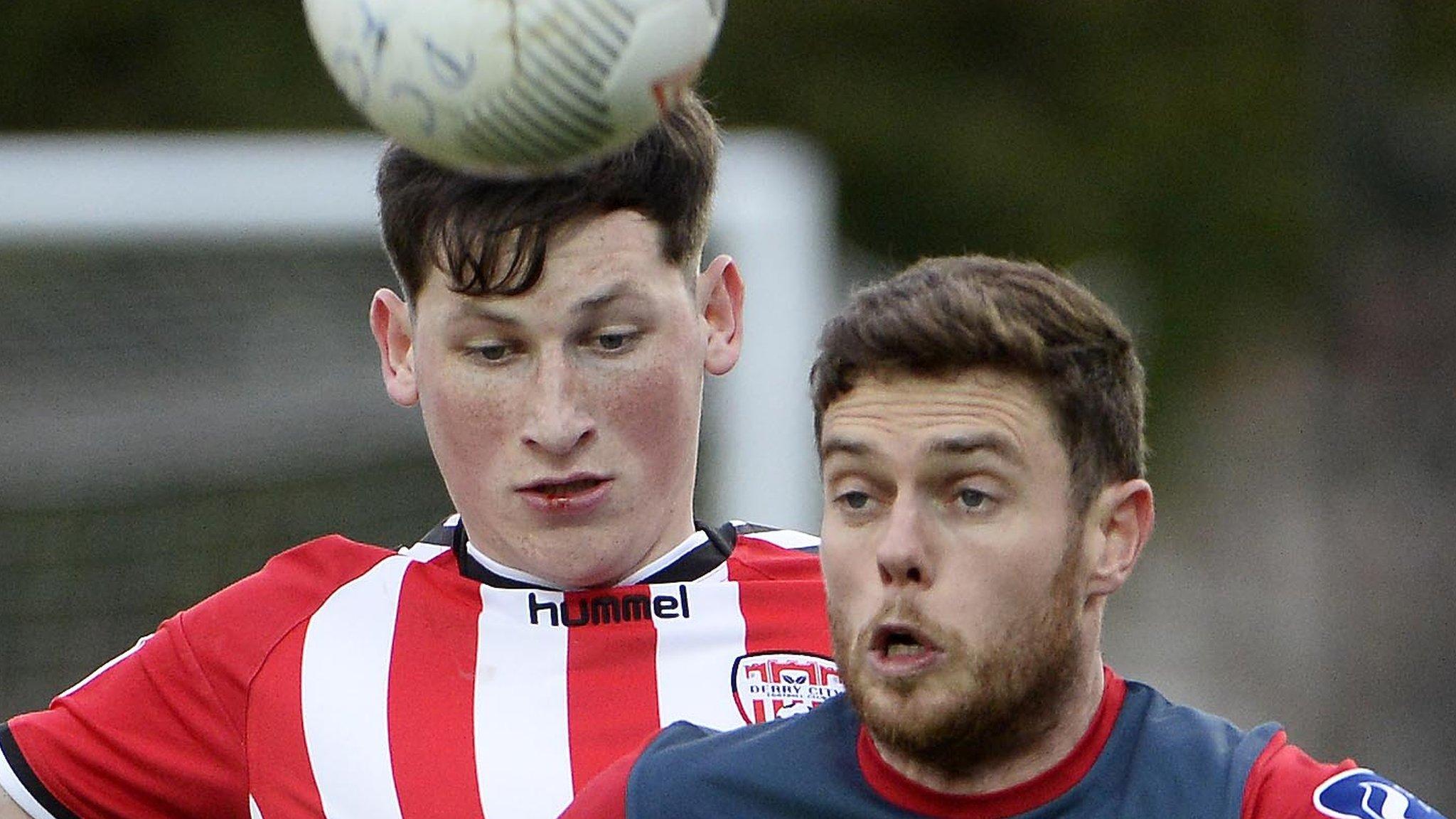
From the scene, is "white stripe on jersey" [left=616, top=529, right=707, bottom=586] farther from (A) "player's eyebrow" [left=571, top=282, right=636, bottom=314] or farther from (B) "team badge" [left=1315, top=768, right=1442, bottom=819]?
(B) "team badge" [left=1315, top=768, right=1442, bottom=819]

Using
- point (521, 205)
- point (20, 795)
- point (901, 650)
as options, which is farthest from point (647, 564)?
point (20, 795)

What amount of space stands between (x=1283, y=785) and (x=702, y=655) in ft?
3.52

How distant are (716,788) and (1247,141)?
47.8ft

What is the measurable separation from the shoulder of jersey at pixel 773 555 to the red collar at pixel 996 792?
86cm

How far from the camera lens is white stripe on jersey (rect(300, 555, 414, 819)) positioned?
3.38 meters

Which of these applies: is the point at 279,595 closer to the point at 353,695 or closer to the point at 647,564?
the point at 353,695

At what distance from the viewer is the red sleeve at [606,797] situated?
2.86 m

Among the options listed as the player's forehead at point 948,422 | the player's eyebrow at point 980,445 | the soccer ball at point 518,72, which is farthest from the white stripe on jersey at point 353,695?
the player's eyebrow at point 980,445

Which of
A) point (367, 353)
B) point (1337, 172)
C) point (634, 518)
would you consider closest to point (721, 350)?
point (634, 518)

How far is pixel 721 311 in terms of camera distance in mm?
3693

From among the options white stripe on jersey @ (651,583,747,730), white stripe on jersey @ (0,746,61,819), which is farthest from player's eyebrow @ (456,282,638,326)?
white stripe on jersey @ (0,746,61,819)

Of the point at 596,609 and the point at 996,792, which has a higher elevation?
the point at 596,609

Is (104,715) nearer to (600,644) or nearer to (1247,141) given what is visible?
(600,644)

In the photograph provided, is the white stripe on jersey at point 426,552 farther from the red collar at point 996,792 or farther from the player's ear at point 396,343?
the red collar at point 996,792
